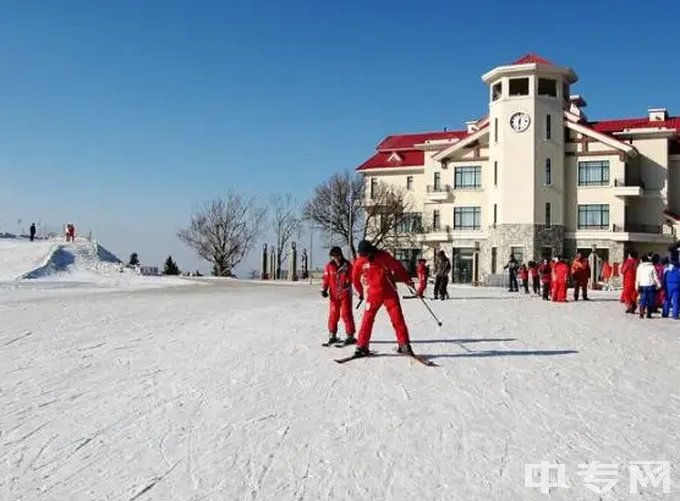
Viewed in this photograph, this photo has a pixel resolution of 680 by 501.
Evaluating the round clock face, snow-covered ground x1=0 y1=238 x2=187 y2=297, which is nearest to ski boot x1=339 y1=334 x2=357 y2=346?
snow-covered ground x1=0 y1=238 x2=187 y2=297

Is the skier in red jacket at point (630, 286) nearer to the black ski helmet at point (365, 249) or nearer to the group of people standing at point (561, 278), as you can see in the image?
the group of people standing at point (561, 278)

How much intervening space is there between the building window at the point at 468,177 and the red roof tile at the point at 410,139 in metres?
6.42

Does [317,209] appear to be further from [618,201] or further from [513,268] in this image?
[513,268]

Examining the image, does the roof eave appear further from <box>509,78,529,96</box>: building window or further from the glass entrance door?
the glass entrance door

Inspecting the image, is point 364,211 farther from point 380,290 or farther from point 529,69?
point 380,290

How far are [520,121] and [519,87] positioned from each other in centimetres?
257

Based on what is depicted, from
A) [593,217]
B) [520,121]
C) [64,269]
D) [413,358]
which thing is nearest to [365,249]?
[413,358]

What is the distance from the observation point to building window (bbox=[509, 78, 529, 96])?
49.6m

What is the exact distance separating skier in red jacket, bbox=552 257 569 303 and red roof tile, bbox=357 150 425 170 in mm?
34126

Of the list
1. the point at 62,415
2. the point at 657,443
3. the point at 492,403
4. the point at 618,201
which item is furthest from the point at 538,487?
the point at 618,201

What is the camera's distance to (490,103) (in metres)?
51.0

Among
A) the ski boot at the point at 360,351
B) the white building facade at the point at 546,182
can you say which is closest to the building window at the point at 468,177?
the white building facade at the point at 546,182

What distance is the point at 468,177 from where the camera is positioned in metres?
53.3

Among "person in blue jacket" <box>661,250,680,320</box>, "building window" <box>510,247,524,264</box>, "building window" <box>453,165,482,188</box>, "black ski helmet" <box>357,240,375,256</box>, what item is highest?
"building window" <box>453,165,482,188</box>
